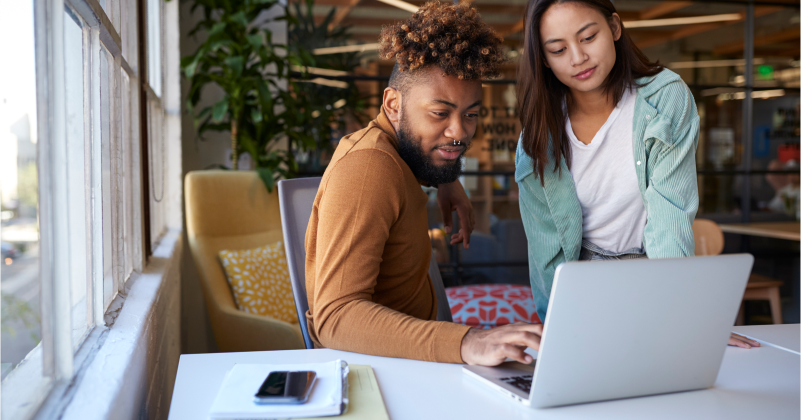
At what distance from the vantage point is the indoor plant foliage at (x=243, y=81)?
2.78 metres

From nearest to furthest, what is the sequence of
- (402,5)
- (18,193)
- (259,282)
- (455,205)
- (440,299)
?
1. (18,193)
2. (440,299)
3. (455,205)
4. (259,282)
5. (402,5)

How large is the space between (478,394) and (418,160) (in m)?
0.55

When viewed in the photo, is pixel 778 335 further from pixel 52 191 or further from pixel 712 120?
pixel 712 120

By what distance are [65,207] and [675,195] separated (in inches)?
46.7

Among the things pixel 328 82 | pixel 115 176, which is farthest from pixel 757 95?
pixel 115 176

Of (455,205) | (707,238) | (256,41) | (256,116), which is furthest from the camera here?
(707,238)

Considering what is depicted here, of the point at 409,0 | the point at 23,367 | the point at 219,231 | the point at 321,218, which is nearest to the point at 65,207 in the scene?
the point at 23,367

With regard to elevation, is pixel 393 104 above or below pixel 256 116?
below

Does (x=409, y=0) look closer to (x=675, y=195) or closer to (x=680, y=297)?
(x=675, y=195)

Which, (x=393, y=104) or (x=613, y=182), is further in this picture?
(x=613, y=182)

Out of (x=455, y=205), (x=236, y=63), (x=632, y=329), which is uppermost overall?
Result: (x=236, y=63)

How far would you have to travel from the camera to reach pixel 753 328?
121 cm

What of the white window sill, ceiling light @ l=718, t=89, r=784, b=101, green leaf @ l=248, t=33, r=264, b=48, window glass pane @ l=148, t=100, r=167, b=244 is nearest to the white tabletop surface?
the white window sill

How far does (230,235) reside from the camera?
110 inches
